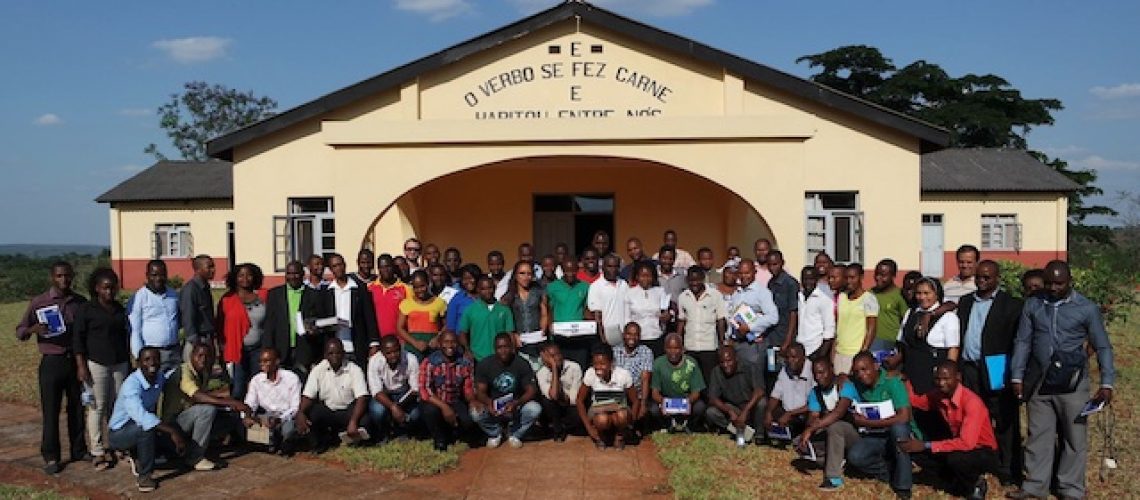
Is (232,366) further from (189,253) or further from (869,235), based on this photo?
(189,253)

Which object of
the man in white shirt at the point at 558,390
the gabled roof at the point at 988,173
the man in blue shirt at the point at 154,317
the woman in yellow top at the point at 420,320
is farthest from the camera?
the gabled roof at the point at 988,173

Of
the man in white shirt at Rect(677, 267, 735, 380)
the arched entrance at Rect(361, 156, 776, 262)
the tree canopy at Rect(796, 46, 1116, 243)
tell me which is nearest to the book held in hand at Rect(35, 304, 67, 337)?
the man in white shirt at Rect(677, 267, 735, 380)

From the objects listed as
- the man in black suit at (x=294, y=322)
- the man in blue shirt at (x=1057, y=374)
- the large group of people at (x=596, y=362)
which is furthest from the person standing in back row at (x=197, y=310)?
the man in blue shirt at (x=1057, y=374)

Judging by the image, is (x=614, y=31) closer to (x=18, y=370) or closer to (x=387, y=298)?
(x=387, y=298)

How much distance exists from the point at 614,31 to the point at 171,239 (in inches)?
727

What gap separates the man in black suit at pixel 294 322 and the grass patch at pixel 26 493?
1817 millimetres

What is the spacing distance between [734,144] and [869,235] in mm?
2170

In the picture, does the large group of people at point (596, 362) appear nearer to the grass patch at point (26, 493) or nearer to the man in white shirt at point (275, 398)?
the man in white shirt at point (275, 398)

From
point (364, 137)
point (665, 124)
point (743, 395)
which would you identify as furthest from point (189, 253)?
point (743, 395)

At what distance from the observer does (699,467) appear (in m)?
6.01

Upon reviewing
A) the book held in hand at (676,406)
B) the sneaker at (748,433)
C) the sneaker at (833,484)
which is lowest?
the sneaker at (833,484)

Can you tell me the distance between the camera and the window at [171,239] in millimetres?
24594

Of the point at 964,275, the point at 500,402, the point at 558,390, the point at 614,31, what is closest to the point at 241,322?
the point at 500,402

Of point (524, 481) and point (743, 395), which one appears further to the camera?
point (743, 395)
